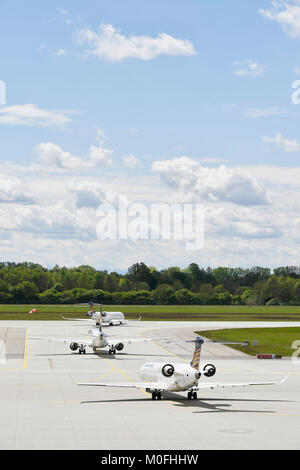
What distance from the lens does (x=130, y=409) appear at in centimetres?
4725

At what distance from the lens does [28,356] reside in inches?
3430

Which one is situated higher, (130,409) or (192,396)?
(192,396)

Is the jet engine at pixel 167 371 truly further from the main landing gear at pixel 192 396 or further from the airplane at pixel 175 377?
the main landing gear at pixel 192 396

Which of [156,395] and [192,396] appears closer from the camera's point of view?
[192,396]

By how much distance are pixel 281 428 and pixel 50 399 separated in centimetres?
1826

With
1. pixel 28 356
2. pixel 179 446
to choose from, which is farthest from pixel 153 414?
pixel 28 356

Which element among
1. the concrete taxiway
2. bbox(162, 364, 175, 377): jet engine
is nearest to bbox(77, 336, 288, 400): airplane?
bbox(162, 364, 175, 377): jet engine

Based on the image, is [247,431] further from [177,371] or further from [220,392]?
[220,392]

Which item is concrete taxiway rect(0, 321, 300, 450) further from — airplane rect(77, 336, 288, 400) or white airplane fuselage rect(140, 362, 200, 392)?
white airplane fuselage rect(140, 362, 200, 392)

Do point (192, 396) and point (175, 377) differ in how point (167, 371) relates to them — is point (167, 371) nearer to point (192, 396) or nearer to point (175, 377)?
point (175, 377)

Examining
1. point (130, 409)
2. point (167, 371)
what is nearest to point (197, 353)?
point (167, 371)

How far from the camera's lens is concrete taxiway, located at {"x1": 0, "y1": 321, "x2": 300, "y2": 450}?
36281 millimetres

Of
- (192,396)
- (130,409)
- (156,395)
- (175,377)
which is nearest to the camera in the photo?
(130,409)
